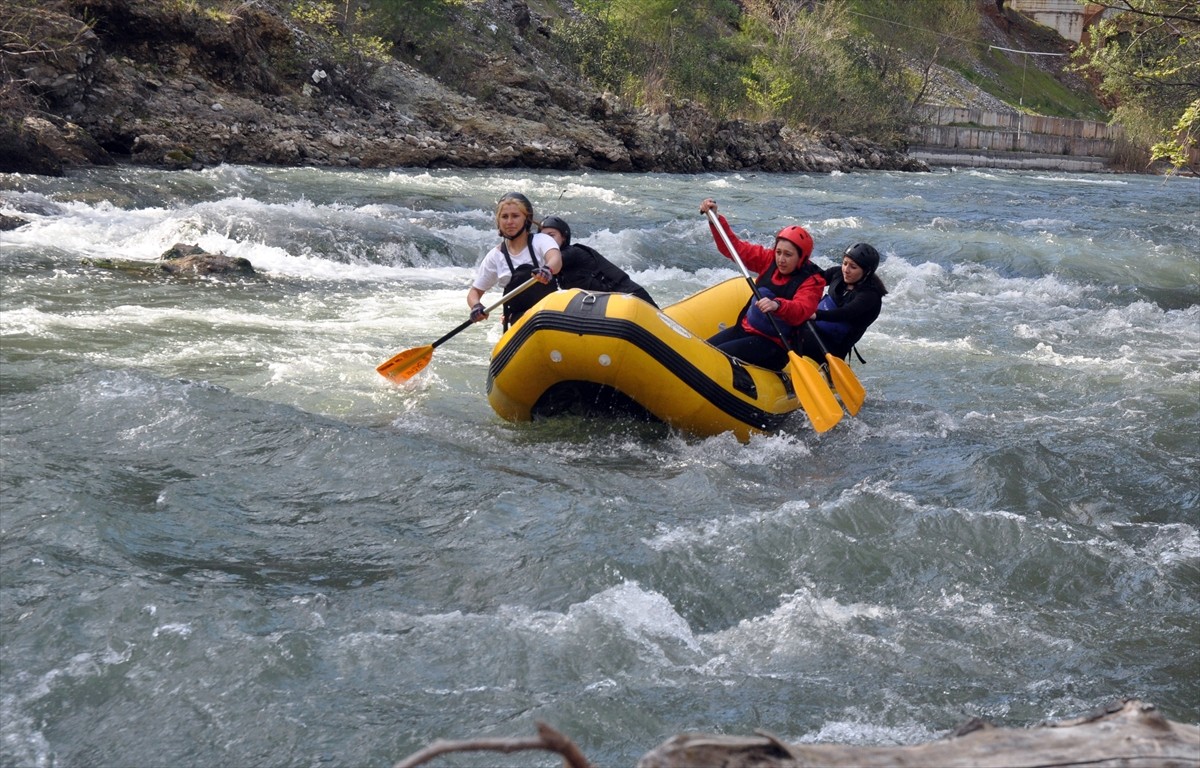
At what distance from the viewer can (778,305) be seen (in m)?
6.93

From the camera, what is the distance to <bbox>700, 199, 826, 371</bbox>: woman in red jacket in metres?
6.96

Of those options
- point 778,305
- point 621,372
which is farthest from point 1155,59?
point 621,372

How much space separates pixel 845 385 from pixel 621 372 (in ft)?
4.89

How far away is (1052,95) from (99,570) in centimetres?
6256

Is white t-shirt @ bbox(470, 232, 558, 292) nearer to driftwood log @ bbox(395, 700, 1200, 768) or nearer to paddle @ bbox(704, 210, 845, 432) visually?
paddle @ bbox(704, 210, 845, 432)

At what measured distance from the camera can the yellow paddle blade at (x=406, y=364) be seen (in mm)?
7398

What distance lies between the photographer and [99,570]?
4.27 metres

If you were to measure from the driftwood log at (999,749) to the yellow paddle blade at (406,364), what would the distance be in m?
5.78

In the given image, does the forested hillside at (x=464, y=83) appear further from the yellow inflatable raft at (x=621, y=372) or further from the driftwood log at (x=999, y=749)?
the driftwood log at (x=999, y=749)

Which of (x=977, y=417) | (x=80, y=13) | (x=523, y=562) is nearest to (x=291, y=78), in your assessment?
(x=80, y=13)

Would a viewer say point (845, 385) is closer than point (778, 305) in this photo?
No

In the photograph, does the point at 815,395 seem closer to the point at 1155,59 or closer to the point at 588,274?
the point at 588,274

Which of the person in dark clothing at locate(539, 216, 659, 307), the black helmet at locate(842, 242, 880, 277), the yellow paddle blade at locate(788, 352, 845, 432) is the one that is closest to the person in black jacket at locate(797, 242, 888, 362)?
the black helmet at locate(842, 242, 880, 277)

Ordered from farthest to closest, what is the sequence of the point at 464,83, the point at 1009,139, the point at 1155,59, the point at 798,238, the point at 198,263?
the point at 1009,139 < the point at 464,83 < the point at 1155,59 < the point at 198,263 < the point at 798,238
